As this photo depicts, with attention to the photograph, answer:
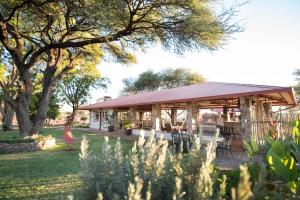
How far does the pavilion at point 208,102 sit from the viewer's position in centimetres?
1357

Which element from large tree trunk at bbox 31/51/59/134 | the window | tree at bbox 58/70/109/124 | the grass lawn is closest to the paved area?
the grass lawn

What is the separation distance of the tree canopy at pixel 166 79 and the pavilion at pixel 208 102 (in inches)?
587

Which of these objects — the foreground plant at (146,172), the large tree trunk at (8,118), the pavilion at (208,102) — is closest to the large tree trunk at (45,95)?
the pavilion at (208,102)

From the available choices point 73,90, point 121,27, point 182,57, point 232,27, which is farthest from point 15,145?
point 73,90

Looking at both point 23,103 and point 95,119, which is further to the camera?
point 95,119

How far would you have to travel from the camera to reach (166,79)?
47.7 meters

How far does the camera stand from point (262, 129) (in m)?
13.0

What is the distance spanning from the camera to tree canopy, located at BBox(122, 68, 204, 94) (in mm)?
46844

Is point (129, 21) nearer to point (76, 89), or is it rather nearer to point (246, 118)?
point (246, 118)

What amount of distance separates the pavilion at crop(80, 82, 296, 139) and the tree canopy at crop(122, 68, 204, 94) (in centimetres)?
1491

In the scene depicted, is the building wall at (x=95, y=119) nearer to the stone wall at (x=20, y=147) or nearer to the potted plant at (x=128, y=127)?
the potted plant at (x=128, y=127)

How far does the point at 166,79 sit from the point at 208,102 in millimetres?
27285

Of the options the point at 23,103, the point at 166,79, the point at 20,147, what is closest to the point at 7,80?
the point at 23,103

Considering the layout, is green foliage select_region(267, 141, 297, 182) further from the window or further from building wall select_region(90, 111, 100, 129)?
the window
